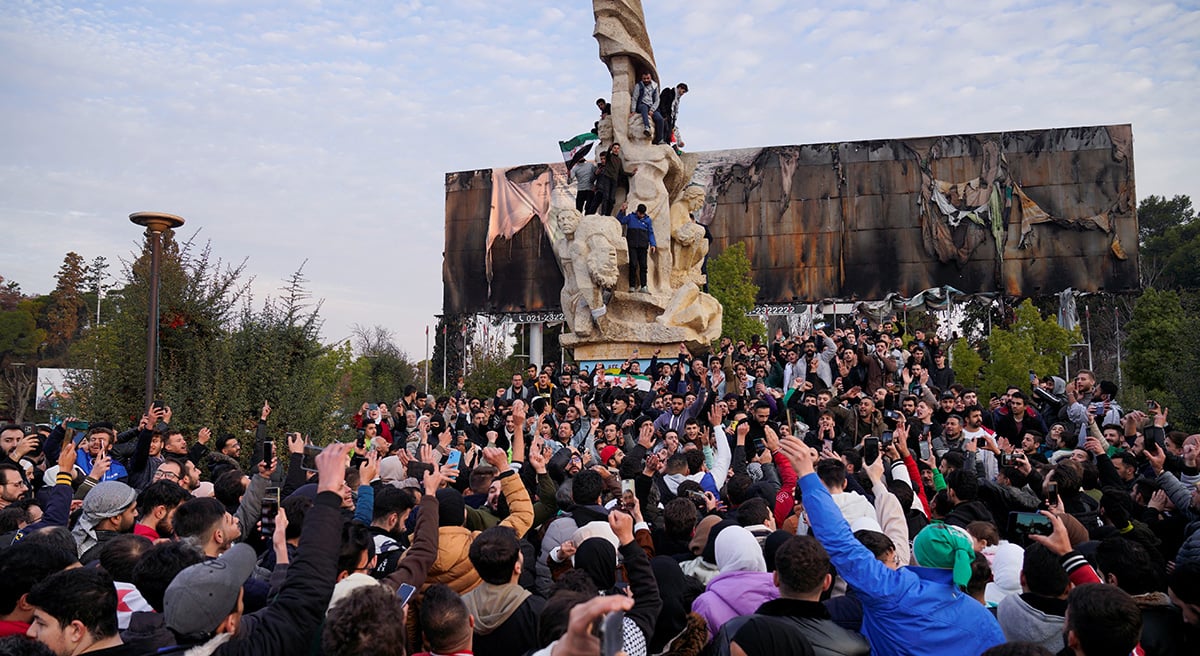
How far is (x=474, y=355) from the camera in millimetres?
34844

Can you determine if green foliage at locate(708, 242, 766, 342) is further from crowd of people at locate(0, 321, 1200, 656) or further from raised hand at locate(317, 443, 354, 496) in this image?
raised hand at locate(317, 443, 354, 496)

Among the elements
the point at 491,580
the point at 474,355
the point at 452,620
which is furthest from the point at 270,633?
the point at 474,355

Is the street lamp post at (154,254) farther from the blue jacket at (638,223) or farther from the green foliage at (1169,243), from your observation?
the green foliage at (1169,243)

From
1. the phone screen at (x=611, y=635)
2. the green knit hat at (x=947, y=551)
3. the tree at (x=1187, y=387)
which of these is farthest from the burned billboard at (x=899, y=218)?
the phone screen at (x=611, y=635)

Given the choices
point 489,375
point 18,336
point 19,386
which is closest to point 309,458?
point 489,375

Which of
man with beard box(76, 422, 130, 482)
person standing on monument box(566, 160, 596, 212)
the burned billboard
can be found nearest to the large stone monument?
person standing on monument box(566, 160, 596, 212)

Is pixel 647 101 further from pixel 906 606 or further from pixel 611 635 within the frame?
pixel 611 635

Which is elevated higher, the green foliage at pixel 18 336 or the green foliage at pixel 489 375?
the green foliage at pixel 18 336

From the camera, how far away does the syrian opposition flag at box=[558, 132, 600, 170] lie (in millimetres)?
20938

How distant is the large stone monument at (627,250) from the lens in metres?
18.1

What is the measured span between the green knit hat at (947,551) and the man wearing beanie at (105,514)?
13.1ft

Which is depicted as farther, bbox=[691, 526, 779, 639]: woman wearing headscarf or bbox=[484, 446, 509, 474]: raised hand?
bbox=[484, 446, 509, 474]: raised hand

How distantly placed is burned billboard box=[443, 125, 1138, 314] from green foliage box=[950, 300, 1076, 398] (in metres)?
11.9

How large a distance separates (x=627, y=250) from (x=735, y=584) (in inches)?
588
